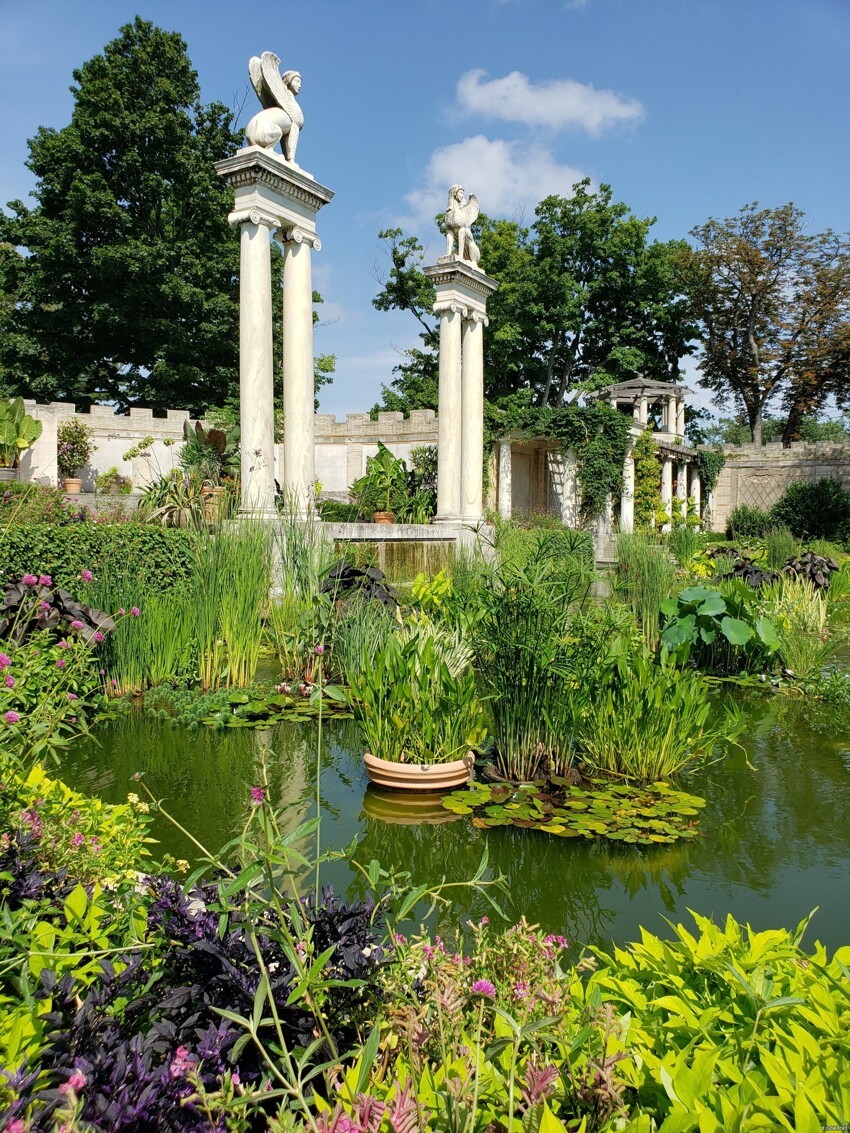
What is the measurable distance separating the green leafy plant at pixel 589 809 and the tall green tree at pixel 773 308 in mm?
28741

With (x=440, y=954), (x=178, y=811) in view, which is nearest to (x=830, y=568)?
(x=178, y=811)

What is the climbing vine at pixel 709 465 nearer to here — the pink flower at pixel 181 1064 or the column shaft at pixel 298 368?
the column shaft at pixel 298 368

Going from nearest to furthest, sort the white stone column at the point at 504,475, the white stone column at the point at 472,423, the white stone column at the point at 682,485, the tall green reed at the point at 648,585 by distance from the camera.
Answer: the tall green reed at the point at 648,585
the white stone column at the point at 472,423
the white stone column at the point at 504,475
the white stone column at the point at 682,485

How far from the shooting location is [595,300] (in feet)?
95.3

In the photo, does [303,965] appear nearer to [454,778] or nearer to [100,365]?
[454,778]

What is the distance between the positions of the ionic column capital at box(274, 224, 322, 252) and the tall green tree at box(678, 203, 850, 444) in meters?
22.6

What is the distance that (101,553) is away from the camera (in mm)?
5727

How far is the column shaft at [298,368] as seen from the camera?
10.2 m

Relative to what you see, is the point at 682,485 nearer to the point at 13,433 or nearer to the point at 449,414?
the point at 449,414

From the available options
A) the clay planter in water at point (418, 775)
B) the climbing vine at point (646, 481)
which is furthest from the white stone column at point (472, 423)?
the clay planter in water at point (418, 775)

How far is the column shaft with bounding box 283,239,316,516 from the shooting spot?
10211 millimetres

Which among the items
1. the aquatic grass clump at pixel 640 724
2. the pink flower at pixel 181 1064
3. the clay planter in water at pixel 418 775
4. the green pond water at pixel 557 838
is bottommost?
the green pond water at pixel 557 838

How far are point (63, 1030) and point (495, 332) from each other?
1068 inches

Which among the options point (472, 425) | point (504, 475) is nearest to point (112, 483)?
point (504, 475)
